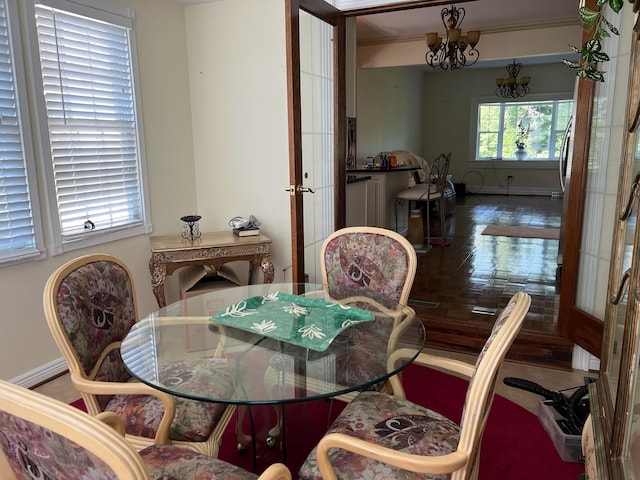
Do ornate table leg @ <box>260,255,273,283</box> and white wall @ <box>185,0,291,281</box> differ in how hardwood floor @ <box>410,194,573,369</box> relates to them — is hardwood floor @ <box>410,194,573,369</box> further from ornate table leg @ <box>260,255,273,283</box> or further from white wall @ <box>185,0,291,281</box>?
white wall @ <box>185,0,291,281</box>

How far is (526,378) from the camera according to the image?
2779 millimetres

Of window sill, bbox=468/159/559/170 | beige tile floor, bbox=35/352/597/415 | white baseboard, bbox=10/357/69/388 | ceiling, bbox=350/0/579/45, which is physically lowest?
beige tile floor, bbox=35/352/597/415

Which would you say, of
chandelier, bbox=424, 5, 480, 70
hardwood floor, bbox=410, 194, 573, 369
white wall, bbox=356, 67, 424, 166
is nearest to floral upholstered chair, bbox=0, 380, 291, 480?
hardwood floor, bbox=410, 194, 573, 369

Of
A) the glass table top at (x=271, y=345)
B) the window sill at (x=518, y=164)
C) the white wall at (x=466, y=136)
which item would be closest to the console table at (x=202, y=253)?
the glass table top at (x=271, y=345)

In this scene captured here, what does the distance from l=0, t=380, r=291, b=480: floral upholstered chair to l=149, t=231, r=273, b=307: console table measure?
7.51 ft

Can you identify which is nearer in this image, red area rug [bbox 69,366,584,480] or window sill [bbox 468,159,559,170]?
red area rug [bbox 69,366,584,480]

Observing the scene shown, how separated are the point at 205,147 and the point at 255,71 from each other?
2.38 feet

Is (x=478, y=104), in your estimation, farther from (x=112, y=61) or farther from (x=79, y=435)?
(x=79, y=435)

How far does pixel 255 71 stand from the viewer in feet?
11.9

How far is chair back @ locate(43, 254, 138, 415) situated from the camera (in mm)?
1612

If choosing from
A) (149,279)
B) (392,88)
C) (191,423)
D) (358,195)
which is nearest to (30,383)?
(149,279)

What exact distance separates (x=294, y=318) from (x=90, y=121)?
2069 millimetres

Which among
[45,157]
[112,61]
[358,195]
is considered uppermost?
[112,61]

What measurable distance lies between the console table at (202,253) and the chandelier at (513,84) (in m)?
7.28
